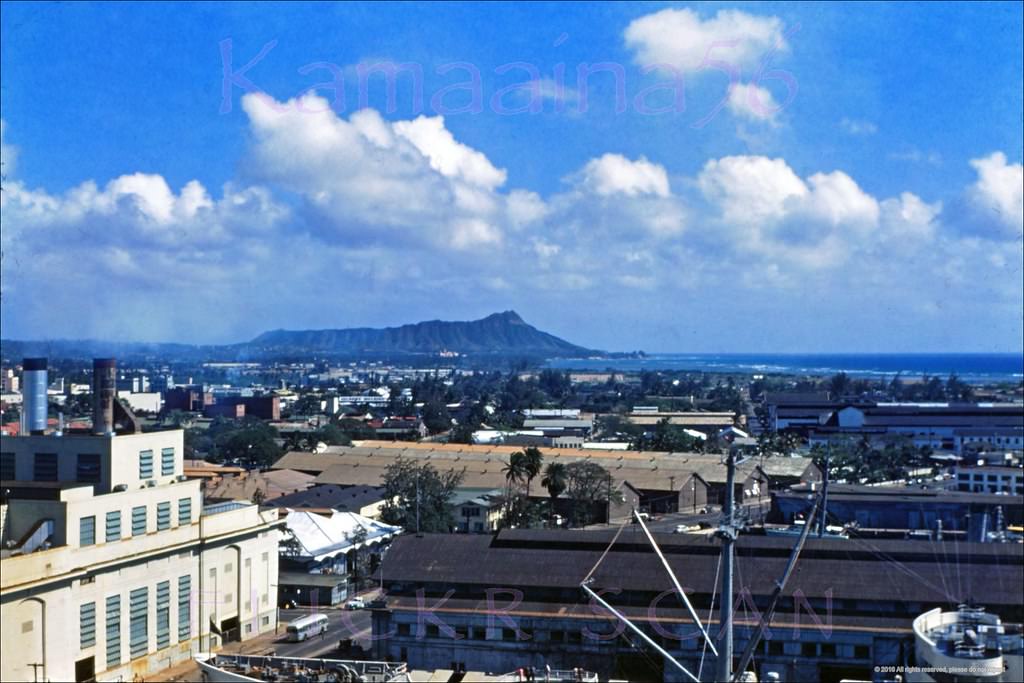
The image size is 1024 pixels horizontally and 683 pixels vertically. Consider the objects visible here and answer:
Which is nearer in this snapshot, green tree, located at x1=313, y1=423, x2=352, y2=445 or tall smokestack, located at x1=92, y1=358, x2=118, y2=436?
tall smokestack, located at x1=92, y1=358, x2=118, y2=436

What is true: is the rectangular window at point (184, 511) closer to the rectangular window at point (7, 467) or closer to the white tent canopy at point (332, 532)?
the rectangular window at point (7, 467)

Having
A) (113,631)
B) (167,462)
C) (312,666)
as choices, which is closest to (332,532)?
(167,462)

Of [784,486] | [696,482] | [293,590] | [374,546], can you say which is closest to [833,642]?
[293,590]

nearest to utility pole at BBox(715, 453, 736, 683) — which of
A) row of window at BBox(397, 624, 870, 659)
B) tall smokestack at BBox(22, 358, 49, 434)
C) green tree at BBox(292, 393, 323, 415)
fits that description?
row of window at BBox(397, 624, 870, 659)

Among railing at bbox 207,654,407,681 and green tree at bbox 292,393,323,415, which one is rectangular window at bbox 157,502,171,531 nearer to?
railing at bbox 207,654,407,681

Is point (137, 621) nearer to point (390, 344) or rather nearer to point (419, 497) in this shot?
point (419, 497)
